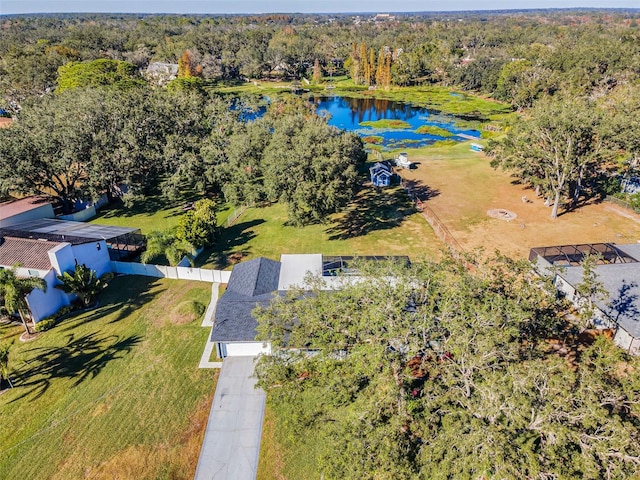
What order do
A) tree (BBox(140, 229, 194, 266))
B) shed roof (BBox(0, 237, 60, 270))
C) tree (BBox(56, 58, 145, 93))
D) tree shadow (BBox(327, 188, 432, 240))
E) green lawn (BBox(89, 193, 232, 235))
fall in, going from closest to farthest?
shed roof (BBox(0, 237, 60, 270))
tree (BBox(140, 229, 194, 266))
tree shadow (BBox(327, 188, 432, 240))
green lawn (BBox(89, 193, 232, 235))
tree (BBox(56, 58, 145, 93))

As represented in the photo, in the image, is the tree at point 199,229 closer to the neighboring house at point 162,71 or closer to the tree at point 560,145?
the tree at point 560,145

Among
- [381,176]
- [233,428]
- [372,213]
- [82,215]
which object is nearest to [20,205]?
[82,215]

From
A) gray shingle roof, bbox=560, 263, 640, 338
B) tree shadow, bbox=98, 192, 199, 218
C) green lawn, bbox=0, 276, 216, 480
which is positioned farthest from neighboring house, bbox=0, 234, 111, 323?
gray shingle roof, bbox=560, 263, 640, 338

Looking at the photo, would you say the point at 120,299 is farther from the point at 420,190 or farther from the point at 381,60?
the point at 381,60

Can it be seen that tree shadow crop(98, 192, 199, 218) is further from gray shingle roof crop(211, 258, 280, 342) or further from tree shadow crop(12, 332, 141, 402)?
tree shadow crop(12, 332, 141, 402)

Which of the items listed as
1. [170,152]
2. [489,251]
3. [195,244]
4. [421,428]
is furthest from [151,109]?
Result: [421,428]
